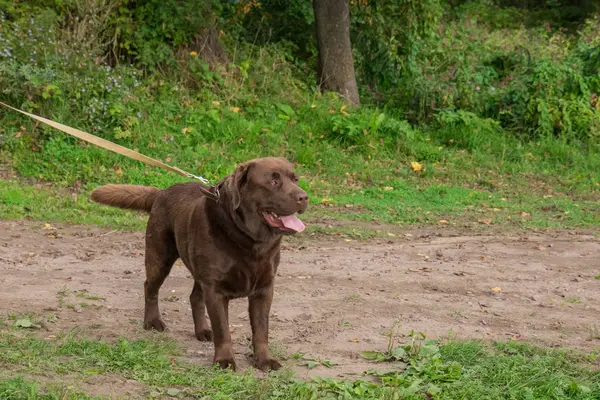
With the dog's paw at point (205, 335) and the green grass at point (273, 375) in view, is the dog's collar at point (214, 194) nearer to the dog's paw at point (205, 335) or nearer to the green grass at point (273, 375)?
the green grass at point (273, 375)

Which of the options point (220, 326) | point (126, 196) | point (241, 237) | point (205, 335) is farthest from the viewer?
point (126, 196)

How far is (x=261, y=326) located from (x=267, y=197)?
2.90 feet

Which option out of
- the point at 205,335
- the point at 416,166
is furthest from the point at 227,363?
the point at 416,166

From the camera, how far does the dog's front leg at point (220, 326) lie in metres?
5.16

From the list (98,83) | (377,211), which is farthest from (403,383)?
(98,83)

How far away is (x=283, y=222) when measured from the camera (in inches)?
194

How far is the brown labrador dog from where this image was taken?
16.2 feet

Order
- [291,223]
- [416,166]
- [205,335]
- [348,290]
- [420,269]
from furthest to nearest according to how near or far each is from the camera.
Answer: [416,166] → [420,269] → [348,290] → [205,335] → [291,223]

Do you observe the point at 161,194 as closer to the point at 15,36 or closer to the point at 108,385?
the point at 108,385

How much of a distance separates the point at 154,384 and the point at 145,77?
9.29 meters

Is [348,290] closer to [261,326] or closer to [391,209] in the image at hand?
[261,326]

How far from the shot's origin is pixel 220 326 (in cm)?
520

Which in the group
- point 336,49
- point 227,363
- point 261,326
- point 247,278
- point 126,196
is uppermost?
point 336,49

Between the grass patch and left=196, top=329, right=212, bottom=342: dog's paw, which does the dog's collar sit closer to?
left=196, top=329, right=212, bottom=342: dog's paw
